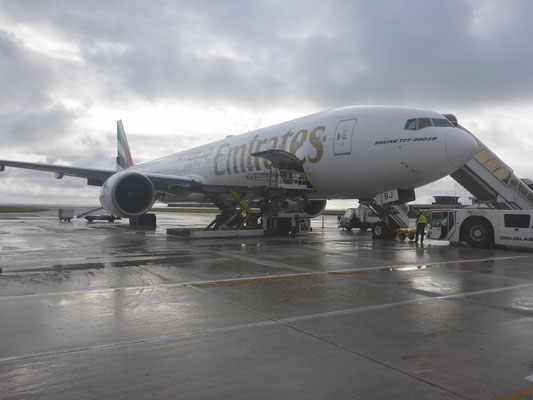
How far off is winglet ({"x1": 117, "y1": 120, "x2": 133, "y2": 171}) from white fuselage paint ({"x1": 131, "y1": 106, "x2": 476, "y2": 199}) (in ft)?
50.3

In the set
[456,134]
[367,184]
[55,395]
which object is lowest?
[55,395]

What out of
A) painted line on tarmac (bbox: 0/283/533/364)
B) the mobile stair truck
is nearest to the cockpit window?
the mobile stair truck

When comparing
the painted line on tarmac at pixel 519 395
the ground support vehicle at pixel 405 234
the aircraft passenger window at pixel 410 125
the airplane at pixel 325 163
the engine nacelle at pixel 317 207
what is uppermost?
the aircraft passenger window at pixel 410 125

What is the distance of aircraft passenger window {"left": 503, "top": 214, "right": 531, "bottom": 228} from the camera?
11.6 m

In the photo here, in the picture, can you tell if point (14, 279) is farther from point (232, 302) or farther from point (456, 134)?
point (456, 134)

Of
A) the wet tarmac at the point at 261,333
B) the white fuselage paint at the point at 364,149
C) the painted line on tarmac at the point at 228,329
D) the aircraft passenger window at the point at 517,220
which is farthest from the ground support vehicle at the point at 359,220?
the painted line on tarmac at the point at 228,329

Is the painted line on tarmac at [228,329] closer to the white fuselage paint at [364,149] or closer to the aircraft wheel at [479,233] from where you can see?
the white fuselage paint at [364,149]

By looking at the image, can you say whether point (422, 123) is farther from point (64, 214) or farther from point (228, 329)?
point (64, 214)

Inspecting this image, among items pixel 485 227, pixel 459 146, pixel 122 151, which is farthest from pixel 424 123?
pixel 122 151

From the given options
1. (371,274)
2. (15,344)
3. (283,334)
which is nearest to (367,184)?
(371,274)

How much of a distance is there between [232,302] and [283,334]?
4.04ft

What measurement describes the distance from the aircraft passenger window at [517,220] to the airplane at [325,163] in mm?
2506

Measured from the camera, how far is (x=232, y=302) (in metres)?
4.64

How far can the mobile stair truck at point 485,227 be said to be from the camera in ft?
38.4
